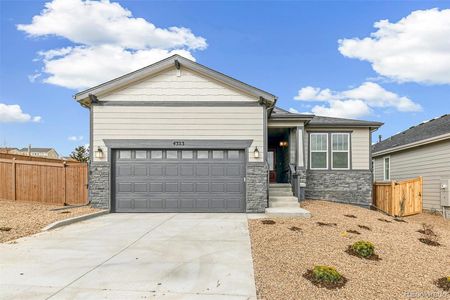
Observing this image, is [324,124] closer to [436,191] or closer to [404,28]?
[436,191]

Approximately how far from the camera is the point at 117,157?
11898 millimetres

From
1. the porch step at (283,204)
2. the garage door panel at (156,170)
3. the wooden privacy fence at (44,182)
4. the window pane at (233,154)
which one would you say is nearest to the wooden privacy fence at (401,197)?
the porch step at (283,204)

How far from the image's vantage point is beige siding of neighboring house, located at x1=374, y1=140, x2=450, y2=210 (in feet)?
46.5

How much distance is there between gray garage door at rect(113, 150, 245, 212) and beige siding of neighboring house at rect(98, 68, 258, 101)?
72.3 inches

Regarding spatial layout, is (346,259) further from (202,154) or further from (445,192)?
(445,192)

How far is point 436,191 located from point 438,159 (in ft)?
4.47

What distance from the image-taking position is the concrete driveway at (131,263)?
4488 millimetres

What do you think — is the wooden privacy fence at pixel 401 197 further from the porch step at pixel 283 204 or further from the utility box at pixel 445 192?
the porch step at pixel 283 204

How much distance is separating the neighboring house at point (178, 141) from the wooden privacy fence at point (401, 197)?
5.59 metres

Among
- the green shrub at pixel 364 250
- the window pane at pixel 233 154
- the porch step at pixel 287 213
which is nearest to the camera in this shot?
the green shrub at pixel 364 250

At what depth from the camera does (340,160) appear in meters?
14.9

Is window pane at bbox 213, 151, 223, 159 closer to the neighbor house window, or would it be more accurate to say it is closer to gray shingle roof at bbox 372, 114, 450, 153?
gray shingle roof at bbox 372, 114, 450, 153

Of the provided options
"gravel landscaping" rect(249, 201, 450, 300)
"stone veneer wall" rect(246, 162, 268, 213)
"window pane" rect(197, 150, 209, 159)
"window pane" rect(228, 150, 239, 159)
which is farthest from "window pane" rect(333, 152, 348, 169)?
"window pane" rect(197, 150, 209, 159)

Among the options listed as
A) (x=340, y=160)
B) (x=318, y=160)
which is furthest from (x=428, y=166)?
(x=318, y=160)
